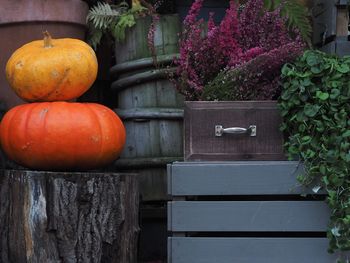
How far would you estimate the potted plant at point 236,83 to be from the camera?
71.4 inches

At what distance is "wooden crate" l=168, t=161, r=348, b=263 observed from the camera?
1701 mm

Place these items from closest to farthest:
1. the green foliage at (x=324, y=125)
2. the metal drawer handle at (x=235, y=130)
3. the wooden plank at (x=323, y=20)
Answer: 1. the green foliage at (x=324, y=125)
2. the metal drawer handle at (x=235, y=130)
3. the wooden plank at (x=323, y=20)

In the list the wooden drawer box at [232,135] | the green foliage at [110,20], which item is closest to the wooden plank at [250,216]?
the wooden drawer box at [232,135]

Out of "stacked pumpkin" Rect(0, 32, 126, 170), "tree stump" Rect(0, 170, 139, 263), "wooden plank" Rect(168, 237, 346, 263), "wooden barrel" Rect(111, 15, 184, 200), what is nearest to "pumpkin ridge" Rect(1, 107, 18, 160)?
"stacked pumpkin" Rect(0, 32, 126, 170)

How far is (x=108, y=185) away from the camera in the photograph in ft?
6.35

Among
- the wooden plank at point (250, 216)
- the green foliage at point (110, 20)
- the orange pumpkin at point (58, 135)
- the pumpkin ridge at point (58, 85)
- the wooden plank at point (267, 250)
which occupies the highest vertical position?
the green foliage at point (110, 20)

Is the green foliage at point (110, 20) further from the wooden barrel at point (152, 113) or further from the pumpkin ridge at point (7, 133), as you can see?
the pumpkin ridge at point (7, 133)

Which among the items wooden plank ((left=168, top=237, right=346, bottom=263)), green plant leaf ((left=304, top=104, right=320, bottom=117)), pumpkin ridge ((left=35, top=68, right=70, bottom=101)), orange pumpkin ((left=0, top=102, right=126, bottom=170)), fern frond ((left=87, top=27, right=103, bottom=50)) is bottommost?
wooden plank ((left=168, top=237, right=346, bottom=263))

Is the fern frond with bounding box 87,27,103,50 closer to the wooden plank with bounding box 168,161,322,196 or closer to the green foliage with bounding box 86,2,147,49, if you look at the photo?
the green foliage with bounding box 86,2,147,49

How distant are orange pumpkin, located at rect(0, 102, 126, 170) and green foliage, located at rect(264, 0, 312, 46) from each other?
29.0 inches

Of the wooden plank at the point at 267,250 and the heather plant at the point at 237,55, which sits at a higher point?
the heather plant at the point at 237,55

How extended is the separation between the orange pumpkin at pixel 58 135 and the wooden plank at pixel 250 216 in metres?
0.45

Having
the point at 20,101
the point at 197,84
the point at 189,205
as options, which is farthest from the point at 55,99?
the point at 189,205

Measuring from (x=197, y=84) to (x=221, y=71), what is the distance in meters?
0.10
